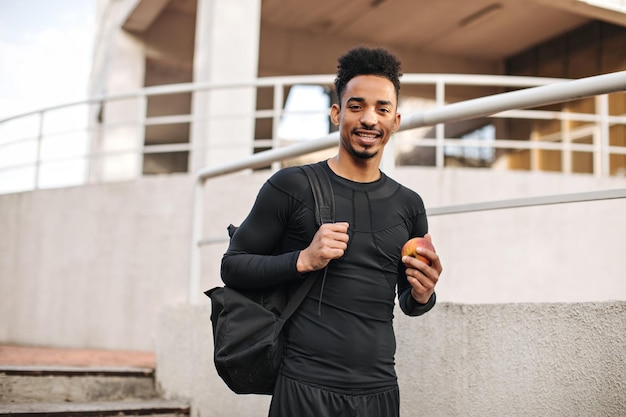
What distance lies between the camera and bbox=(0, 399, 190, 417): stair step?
427 centimetres

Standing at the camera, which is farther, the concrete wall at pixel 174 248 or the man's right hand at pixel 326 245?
the concrete wall at pixel 174 248

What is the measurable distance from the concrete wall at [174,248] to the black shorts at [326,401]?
5.33 metres

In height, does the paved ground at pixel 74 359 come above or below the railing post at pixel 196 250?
below

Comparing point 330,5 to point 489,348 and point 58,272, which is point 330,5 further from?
point 489,348

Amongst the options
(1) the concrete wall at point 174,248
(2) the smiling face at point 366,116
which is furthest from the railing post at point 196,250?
(2) the smiling face at point 366,116

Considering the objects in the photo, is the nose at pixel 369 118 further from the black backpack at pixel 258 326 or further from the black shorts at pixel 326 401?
the black shorts at pixel 326 401

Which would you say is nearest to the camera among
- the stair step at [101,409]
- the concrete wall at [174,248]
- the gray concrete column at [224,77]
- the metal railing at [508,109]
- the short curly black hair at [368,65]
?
the short curly black hair at [368,65]

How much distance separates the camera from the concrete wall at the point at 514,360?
7.59ft

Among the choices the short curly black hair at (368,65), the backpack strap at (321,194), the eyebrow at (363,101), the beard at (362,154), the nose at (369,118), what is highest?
the short curly black hair at (368,65)

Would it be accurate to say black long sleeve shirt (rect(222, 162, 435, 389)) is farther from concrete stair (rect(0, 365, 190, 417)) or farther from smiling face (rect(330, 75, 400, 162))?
concrete stair (rect(0, 365, 190, 417))

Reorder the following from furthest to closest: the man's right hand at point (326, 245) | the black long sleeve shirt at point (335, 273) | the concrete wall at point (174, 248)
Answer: the concrete wall at point (174, 248)
the black long sleeve shirt at point (335, 273)
the man's right hand at point (326, 245)

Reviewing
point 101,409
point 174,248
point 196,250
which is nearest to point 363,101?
point 196,250

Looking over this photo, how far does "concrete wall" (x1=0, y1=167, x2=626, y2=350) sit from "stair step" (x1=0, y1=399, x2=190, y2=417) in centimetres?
284

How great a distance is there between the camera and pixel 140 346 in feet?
26.4
